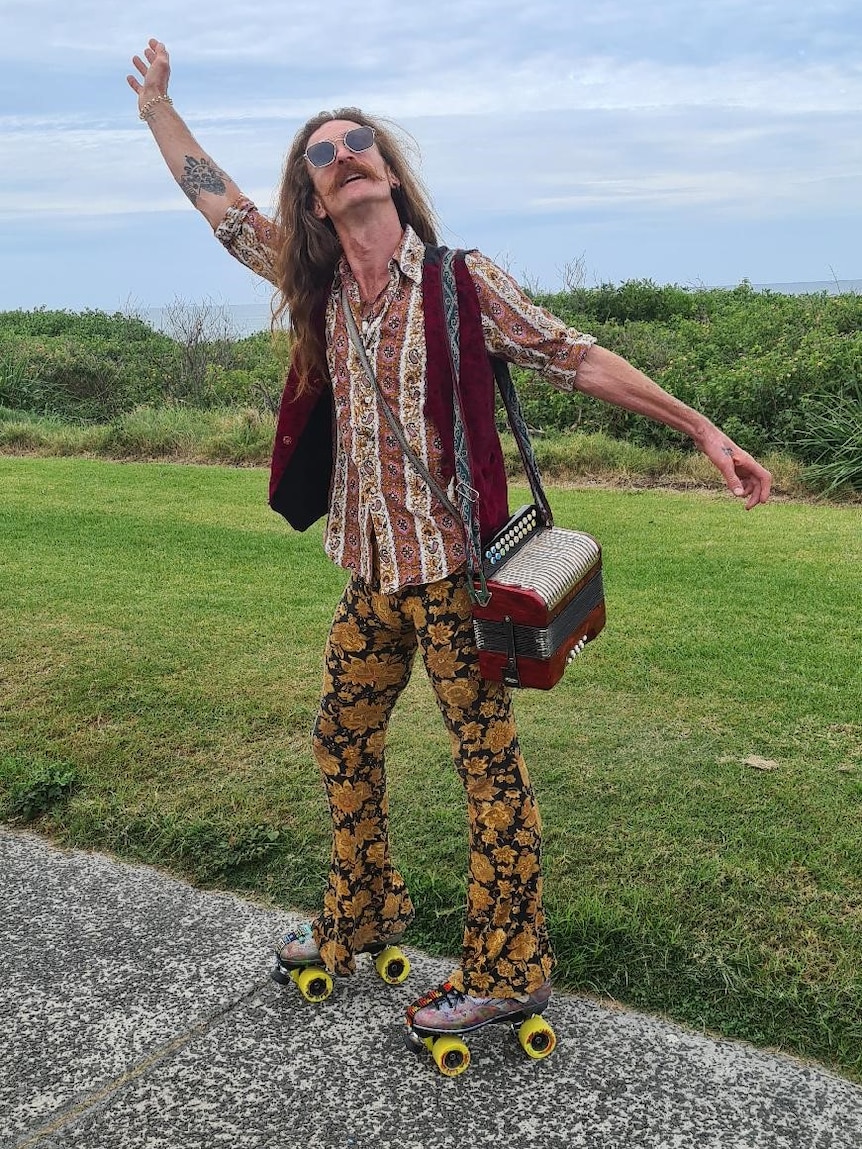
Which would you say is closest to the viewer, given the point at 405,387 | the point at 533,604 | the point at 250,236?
the point at 533,604

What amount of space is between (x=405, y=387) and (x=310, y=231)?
453mm

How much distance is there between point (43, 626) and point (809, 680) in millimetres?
4050

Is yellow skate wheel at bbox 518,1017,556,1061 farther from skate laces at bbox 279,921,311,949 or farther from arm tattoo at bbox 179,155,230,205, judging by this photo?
arm tattoo at bbox 179,155,230,205

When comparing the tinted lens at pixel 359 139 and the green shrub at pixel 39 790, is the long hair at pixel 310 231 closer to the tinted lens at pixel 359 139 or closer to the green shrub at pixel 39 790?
the tinted lens at pixel 359 139

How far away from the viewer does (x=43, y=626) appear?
6.27 metres

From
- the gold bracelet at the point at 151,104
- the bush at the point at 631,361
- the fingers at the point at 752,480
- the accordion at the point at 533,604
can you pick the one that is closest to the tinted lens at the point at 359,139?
the gold bracelet at the point at 151,104

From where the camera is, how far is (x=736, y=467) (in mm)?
2455

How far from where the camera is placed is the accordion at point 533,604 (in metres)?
2.45

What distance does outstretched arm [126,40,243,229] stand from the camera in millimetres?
2879

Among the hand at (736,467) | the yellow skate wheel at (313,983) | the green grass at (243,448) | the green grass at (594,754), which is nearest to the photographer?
the hand at (736,467)

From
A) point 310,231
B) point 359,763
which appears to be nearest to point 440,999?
point 359,763

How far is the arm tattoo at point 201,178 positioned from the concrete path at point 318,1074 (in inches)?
81.9

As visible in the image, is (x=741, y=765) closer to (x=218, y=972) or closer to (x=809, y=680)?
(x=809, y=680)

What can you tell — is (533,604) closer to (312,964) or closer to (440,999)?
(440,999)
